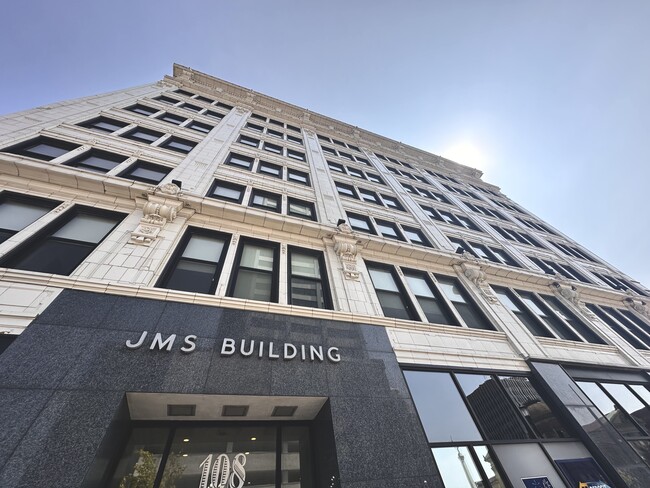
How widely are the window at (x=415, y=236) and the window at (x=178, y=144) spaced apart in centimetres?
1265

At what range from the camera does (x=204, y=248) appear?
8.75m

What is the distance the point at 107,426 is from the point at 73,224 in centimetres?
638

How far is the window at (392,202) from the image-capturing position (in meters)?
17.5

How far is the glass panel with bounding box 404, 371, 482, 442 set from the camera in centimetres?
656

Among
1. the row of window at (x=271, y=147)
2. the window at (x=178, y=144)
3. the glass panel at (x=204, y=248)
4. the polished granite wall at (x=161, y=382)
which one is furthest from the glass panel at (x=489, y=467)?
the row of window at (x=271, y=147)

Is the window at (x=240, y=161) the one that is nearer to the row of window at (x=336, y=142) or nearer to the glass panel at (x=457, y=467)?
the row of window at (x=336, y=142)

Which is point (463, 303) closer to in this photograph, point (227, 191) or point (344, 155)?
point (227, 191)

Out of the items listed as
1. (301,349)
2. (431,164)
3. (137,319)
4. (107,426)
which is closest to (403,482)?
(301,349)

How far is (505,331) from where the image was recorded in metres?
9.87

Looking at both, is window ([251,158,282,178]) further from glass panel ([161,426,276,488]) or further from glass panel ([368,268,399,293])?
glass panel ([161,426,276,488])

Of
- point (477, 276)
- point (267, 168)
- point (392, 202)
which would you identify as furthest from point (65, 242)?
point (392, 202)

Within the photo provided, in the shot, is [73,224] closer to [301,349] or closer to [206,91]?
→ [301,349]

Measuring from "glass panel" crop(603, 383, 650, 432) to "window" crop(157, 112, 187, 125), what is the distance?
24.6 m

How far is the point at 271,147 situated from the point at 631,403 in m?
21.7
